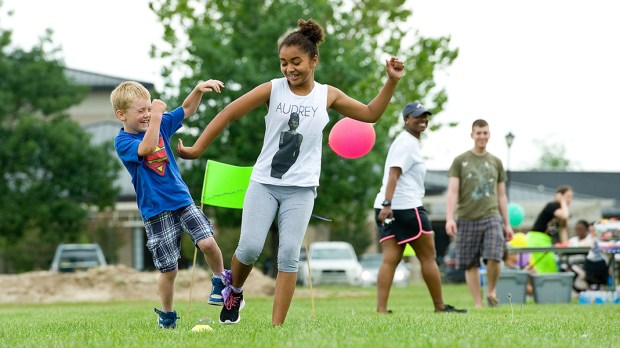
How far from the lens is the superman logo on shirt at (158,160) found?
24.0 ft

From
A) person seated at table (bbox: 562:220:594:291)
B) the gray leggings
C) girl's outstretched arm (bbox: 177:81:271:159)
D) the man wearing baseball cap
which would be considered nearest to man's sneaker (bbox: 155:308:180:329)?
the gray leggings

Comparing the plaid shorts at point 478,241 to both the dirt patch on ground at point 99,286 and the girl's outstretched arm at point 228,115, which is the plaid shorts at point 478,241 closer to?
the girl's outstretched arm at point 228,115

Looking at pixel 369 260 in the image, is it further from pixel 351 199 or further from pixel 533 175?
pixel 533 175

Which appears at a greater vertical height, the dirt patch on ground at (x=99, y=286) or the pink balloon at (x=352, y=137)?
the pink balloon at (x=352, y=137)

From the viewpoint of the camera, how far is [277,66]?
90.9 ft

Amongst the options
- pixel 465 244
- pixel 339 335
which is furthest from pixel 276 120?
pixel 465 244

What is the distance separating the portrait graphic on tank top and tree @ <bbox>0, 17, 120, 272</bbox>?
29651mm

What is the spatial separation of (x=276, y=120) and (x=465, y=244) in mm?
5727

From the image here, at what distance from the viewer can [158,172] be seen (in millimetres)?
7359

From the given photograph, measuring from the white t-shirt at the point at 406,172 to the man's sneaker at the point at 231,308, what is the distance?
308cm

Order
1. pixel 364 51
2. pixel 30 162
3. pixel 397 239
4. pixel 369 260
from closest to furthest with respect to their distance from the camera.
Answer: pixel 397 239
pixel 364 51
pixel 30 162
pixel 369 260

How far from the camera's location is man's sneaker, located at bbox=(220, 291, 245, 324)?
7.66m

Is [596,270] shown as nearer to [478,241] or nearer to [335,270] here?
[478,241]

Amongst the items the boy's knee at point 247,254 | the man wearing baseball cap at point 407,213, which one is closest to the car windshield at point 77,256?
the man wearing baseball cap at point 407,213
